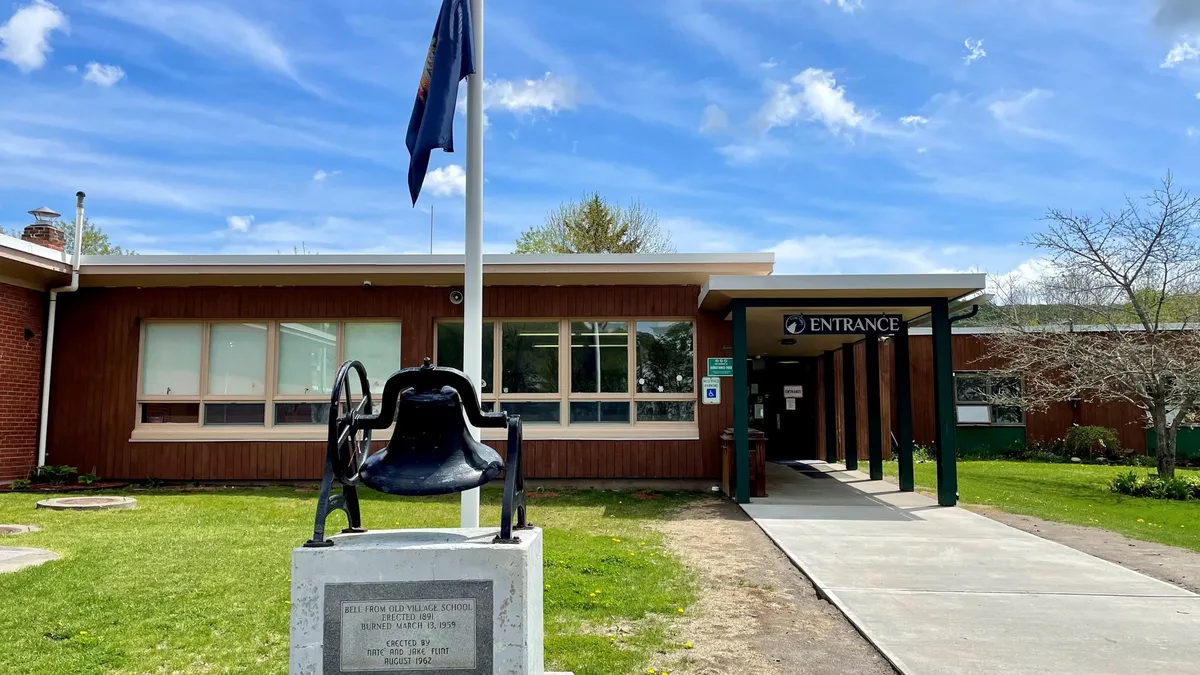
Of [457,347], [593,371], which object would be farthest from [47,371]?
[593,371]

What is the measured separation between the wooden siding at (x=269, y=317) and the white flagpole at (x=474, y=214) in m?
6.66

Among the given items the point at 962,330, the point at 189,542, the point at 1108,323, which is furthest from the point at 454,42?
the point at 962,330

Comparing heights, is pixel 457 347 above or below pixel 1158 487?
above

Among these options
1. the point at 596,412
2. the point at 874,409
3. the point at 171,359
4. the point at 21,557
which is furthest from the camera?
the point at 874,409

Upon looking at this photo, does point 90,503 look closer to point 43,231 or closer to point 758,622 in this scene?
point 43,231

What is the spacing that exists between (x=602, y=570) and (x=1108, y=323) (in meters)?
12.7

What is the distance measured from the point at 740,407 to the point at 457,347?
440cm

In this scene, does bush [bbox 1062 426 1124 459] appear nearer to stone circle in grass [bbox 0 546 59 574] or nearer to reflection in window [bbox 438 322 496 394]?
reflection in window [bbox 438 322 496 394]

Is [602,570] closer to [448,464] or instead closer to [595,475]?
[448,464]

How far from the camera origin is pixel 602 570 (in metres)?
6.28

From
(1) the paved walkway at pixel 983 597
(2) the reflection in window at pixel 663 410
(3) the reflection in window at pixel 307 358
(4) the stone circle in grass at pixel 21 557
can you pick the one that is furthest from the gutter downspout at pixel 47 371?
(1) the paved walkway at pixel 983 597

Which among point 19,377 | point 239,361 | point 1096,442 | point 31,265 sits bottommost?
point 1096,442

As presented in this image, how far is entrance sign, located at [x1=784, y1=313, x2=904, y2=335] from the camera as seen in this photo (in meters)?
10.8

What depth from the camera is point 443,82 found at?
509 centimetres
